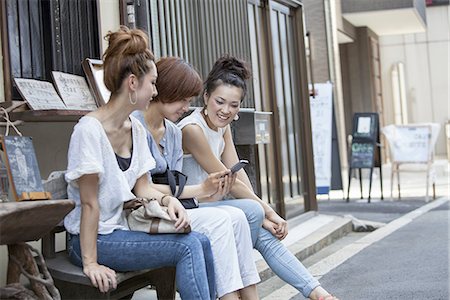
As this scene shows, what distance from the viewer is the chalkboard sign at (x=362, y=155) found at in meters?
12.1

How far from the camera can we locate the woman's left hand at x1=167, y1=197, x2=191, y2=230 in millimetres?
3234

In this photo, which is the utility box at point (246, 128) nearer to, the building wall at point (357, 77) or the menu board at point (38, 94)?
the menu board at point (38, 94)

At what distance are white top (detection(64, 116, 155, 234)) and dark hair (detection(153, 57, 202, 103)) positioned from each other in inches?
13.4

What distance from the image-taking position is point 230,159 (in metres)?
4.44

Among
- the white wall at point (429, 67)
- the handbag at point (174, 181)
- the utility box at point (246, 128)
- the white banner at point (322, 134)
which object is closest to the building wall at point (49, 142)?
the handbag at point (174, 181)

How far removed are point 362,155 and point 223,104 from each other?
324 inches

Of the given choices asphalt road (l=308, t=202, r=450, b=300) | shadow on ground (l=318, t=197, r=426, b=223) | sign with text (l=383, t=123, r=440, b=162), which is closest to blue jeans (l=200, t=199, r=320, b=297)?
asphalt road (l=308, t=202, r=450, b=300)

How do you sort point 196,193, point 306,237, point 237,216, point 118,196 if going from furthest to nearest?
point 306,237 → point 196,193 → point 237,216 → point 118,196

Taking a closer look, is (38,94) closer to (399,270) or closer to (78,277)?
(78,277)

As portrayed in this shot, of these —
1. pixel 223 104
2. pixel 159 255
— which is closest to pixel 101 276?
pixel 159 255

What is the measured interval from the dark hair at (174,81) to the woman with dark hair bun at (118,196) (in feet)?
1.06

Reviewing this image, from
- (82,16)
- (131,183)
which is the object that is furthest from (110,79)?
(82,16)

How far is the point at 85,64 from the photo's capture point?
170 inches

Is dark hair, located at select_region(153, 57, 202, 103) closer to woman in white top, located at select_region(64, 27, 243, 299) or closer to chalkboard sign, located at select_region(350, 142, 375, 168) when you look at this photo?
woman in white top, located at select_region(64, 27, 243, 299)
